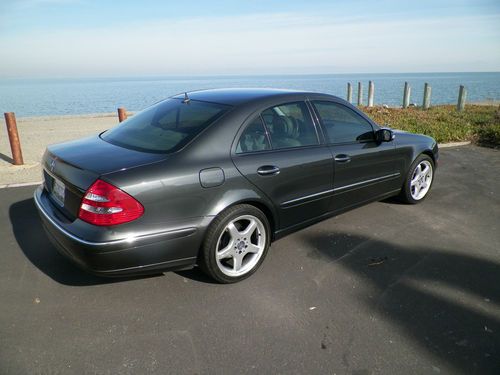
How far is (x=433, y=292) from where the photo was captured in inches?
125

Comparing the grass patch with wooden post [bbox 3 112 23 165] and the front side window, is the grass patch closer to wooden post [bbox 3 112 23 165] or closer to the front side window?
the front side window

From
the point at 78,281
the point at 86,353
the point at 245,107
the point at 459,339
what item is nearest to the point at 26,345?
the point at 86,353

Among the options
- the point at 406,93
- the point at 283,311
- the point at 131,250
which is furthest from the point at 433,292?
the point at 406,93

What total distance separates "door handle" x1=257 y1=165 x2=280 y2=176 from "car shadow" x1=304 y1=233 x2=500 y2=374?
3.20ft

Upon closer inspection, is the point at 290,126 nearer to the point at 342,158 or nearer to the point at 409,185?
the point at 342,158

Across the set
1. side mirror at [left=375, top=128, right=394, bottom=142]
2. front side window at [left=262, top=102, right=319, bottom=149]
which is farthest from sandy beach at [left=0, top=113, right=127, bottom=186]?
side mirror at [left=375, top=128, right=394, bottom=142]

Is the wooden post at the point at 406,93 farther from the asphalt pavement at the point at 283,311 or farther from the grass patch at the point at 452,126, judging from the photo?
the asphalt pavement at the point at 283,311

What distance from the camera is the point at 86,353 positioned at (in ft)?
8.17

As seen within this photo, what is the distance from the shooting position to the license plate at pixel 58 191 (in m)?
3.06

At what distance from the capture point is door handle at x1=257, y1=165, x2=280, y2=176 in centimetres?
333

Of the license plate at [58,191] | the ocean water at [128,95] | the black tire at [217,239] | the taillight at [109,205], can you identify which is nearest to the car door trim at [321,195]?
the black tire at [217,239]

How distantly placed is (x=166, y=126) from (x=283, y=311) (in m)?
1.85

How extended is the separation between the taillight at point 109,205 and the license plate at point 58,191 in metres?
0.46

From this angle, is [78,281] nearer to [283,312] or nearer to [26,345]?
[26,345]
